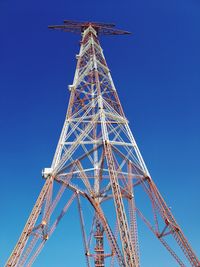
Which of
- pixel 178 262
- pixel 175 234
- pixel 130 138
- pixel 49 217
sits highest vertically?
pixel 130 138

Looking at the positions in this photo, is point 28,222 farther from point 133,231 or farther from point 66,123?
point 66,123

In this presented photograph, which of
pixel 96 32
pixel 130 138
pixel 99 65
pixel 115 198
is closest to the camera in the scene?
pixel 115 198

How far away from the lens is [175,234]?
77.6 ft

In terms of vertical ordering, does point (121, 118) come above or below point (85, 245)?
above

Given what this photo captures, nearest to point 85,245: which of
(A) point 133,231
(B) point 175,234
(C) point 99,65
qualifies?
(A) point 133,231

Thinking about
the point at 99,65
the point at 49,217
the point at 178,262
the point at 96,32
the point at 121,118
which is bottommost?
the point at 178,262

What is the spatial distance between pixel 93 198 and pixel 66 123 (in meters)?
6.61

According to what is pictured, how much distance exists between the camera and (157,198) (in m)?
24.9

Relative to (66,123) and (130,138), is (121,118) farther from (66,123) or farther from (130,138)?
(66,123)

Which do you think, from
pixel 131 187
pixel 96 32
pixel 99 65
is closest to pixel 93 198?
pixel 131 187

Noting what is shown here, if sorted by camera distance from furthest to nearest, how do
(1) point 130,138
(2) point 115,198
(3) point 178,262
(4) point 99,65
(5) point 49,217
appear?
(4) point 99,65
(1) point 130,138
(5) point 49,217
(3) point 178,262
(2) point 115,198

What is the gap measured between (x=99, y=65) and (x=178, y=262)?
19.2 metres

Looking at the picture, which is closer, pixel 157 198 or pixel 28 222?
pixel 28 222

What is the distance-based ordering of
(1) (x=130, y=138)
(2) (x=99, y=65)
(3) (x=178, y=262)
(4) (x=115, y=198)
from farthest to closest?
(2) (x=99, y=65) → (1) (x=130, y=138) → (3) (x=178, y=262) → (4) (x=115, y=198)
